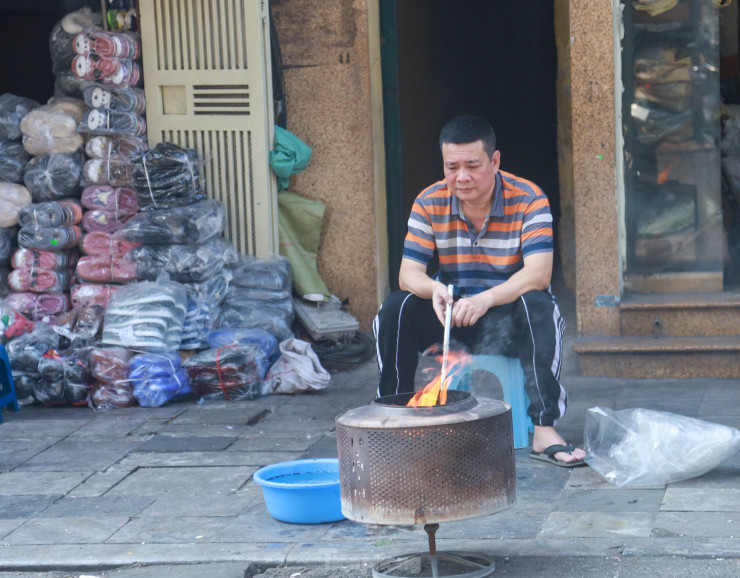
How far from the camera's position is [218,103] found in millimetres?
7336

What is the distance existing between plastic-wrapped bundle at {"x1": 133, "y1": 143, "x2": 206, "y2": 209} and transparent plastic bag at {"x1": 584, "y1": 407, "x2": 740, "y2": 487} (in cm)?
330

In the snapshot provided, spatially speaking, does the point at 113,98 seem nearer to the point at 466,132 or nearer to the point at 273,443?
the point at 273,443

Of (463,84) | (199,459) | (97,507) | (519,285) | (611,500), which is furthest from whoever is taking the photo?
(463,84)

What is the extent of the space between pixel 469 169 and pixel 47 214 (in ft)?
10.7

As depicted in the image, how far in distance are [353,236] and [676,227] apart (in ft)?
6.68

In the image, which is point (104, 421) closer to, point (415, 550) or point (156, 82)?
point (156, 82)

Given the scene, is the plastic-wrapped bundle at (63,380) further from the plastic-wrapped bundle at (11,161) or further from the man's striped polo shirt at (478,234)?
the man's striped polo shirt at (478,234)

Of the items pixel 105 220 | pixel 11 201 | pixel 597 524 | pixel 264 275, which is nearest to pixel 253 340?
pixel 264 275

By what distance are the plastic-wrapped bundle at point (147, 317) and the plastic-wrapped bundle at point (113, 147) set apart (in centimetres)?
94

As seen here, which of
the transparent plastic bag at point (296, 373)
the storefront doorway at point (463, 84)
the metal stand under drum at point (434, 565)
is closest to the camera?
the metal stand under drum at point (434, 565)

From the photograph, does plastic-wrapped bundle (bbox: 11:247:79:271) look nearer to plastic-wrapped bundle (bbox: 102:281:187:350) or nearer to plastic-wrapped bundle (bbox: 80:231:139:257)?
plastic-wrapped bundle (bbox: 80:231:139:257)

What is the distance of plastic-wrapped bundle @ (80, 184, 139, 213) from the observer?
23.4ft

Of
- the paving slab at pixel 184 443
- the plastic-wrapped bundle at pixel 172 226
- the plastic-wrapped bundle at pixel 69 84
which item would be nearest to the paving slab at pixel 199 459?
the paving slab at pixel 184 443

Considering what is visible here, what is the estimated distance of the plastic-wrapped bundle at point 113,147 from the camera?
23.4 ft
